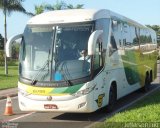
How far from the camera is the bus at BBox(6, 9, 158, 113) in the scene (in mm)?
11688

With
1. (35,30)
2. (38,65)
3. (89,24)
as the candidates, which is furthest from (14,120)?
(89,24)

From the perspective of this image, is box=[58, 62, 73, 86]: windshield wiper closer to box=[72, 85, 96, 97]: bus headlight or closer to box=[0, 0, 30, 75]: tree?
box=[72, 85, 96, 97]: bus headlight

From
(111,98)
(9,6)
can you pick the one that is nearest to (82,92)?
(111,98)

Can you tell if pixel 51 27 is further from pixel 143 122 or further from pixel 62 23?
pixel 143 122

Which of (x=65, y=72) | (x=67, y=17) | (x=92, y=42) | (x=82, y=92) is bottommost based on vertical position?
(x=82, y=92)

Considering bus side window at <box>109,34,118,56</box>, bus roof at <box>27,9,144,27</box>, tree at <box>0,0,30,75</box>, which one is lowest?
tree at <box>0,0,30,75</box>

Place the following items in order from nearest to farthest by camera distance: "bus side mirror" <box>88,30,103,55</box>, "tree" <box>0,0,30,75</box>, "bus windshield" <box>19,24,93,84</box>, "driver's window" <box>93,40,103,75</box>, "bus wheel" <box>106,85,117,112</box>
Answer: "bus side mirror" <box>88,30,103,55</box>, "bus windshield" <box>19,24,93,84</box>, "driver's window" <box>93,40,103,75</box>, "bus wheel" <box>106,85,117,112</box>, "tree" <box>0,0,30,75</box>

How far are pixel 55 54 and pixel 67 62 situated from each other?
42cm

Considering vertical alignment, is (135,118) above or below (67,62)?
below

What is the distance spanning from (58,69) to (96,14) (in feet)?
7.01

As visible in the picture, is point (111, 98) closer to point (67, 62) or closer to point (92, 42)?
point (67, 62)

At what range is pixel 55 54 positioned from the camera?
39.5 ft

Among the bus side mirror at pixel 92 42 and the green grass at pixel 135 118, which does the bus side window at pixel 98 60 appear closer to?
the bus side mirror at pixel 92 42

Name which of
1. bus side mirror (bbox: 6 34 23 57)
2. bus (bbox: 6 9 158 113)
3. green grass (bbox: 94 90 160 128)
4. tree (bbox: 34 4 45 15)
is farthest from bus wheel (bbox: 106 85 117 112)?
tree (bbox: 34 4 45 15)
